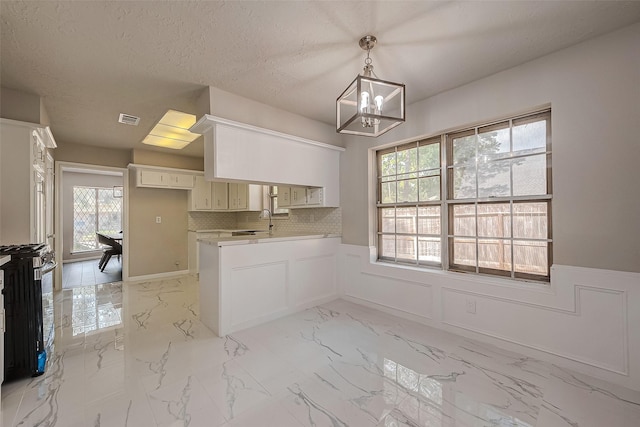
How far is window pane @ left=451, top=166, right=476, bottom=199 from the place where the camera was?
9.29 feet

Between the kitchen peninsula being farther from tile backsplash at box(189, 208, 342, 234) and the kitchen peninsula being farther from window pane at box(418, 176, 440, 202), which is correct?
window pane at box(418, 176, 440, 202)

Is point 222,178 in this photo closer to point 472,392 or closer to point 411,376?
point 411,376

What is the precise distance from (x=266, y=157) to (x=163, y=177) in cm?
320

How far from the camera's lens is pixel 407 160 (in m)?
3.39

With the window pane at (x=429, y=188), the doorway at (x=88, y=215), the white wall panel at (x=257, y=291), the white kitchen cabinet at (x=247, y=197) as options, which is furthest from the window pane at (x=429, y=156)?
the doorway at (x=88, y=215)

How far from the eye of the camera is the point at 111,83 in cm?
266

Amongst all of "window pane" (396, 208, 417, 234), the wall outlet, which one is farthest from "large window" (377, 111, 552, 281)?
the wall outlet

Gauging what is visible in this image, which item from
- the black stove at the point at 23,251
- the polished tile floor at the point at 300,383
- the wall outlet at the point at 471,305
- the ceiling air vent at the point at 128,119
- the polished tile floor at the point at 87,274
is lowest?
the polished tile floor at the point at 87,274

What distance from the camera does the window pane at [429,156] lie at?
10.2 ft

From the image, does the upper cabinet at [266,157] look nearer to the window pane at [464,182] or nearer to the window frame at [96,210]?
the window pane at [464,182]

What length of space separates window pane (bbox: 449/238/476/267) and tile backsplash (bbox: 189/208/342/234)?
1611mm

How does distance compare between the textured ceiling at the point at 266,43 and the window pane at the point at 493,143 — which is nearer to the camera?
the textured ceiling at the point at 266,43

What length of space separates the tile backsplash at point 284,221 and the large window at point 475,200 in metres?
0.88

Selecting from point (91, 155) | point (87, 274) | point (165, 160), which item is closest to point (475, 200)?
point (165, 160)
